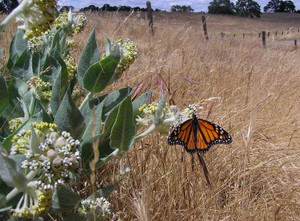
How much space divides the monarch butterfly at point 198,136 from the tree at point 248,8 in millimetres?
49834

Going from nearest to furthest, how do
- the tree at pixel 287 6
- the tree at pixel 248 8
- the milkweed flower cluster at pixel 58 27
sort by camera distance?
1. the milkweed flower cluster at pixel 58 27
2. the tree at pixel 248 8
3. the tree at pixel 287 6

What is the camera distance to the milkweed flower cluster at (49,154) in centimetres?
61

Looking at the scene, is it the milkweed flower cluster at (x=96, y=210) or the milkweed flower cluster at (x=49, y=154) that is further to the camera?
the milkweed flower cluster at (x=96, y=210)

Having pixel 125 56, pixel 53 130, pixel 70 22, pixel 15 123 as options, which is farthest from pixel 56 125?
pixel 70 22

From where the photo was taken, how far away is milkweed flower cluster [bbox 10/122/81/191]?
0.61 meters

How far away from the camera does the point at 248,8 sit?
4856 centimetres

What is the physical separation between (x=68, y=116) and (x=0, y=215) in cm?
31

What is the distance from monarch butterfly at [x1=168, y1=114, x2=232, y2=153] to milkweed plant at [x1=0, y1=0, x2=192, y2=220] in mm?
217

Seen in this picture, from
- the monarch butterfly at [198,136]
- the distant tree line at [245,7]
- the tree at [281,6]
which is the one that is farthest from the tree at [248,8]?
the monarch butterfly at [198,136]

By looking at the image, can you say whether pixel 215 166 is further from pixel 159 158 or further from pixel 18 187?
pixel 18 187

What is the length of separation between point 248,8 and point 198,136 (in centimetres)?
5264

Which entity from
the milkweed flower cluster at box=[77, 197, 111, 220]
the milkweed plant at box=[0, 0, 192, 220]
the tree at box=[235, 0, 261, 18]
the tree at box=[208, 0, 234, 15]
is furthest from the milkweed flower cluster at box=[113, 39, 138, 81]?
the tree at box=[208, 0, 234, 15]

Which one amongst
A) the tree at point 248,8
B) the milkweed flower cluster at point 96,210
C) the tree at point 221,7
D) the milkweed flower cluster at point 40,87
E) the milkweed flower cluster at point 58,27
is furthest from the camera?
the tree at point 221,7

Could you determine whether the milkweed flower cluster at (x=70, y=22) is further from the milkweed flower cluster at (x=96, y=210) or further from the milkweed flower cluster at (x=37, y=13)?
the milkweed flower cluster at (x=96, y=210)
